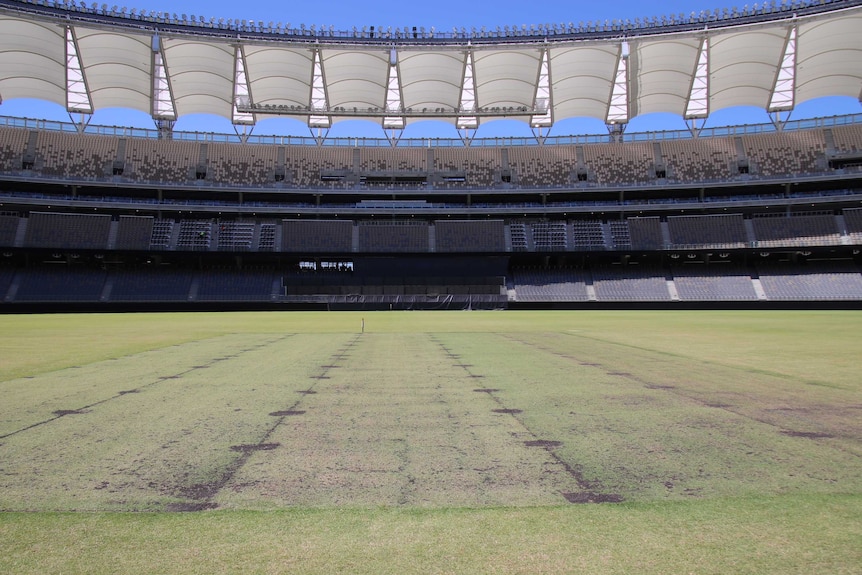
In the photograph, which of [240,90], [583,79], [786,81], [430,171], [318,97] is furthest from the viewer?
[430,171]

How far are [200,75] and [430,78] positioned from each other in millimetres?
21186

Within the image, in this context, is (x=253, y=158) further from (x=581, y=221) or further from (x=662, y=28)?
(x=662, y=28)

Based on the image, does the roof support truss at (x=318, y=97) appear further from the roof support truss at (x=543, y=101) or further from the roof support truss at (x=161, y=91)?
the roof support truss at (x=543, y=101)

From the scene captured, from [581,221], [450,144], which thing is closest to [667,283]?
[581,221]

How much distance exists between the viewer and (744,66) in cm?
5053

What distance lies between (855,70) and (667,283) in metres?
24.1

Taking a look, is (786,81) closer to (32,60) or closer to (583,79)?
(583,79)

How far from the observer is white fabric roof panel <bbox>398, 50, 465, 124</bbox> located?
5144 centimetres

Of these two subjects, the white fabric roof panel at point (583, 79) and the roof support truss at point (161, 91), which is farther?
the white fabric roof panel at point (583, 79)

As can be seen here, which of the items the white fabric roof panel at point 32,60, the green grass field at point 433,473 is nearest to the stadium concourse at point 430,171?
the white fabric roof panel at point 32,60

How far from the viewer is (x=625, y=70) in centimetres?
5194

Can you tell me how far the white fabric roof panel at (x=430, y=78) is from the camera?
51.4 meters

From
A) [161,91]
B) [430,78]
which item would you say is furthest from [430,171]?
[161,91]

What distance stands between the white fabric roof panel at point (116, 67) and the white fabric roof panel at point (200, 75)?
198 centimetres
